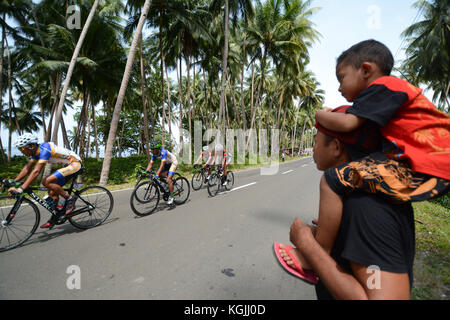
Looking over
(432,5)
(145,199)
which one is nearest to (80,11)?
(145,199)

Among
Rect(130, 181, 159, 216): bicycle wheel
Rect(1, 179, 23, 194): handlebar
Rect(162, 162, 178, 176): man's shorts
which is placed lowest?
Rect(130, 181, 159, 216): bicycle wheel

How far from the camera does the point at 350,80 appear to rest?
1.11m

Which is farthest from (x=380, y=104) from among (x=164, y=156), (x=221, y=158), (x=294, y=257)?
(x=221, y=158)

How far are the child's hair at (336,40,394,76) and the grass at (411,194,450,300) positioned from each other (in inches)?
91.4

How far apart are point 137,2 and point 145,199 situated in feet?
39.5

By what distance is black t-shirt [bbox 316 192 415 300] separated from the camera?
86 cm

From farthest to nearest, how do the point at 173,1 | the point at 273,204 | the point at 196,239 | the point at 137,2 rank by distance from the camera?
the point at 173,1
the point at 137,2
the point at 273,204
the point at 196,239

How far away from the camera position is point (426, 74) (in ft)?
68.5

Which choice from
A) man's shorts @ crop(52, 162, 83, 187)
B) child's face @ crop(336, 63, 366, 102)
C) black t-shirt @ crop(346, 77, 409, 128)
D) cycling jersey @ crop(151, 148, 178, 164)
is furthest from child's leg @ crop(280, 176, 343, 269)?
cycling jersey @ crop(151, 148, 178, 164)

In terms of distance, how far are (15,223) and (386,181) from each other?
5.32 m

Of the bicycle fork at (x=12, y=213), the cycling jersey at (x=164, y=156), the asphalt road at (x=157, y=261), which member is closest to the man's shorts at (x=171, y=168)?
the cycling jersey at (x=164, y=156)

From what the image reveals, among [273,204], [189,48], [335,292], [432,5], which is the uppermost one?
[432,5]

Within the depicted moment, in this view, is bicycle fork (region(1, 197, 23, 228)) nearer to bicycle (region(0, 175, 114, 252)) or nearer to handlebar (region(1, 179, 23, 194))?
bicycle (region(0, 175, 114, 252))
